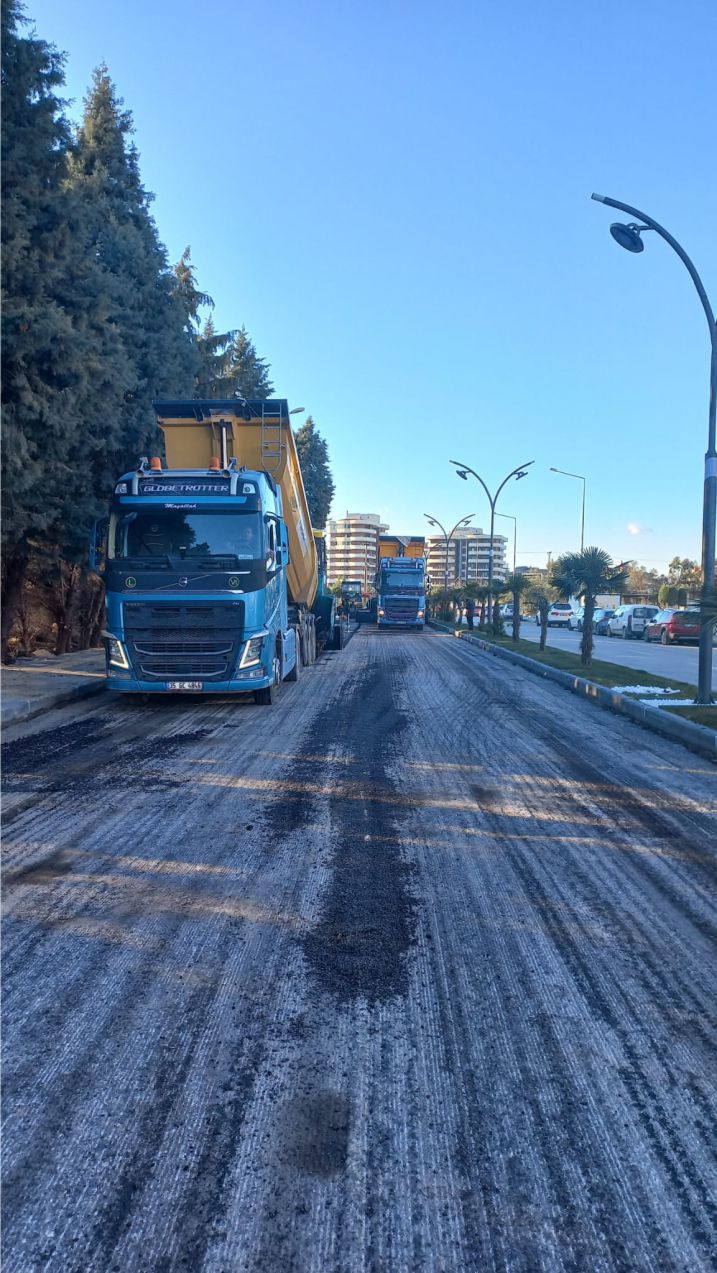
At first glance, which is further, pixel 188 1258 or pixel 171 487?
pixel 171 487

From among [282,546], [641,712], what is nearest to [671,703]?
[641,712]

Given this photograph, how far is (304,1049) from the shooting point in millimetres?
3189

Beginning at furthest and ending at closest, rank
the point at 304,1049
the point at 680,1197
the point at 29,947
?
1. the point at 29,947
2. the point at 304,1049
3. the point at 680,1197

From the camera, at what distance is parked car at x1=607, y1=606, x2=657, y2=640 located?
132 feet

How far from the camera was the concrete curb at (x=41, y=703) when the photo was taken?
10.7 m

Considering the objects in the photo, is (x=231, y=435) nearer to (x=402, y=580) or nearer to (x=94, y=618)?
(x=94, y=618)

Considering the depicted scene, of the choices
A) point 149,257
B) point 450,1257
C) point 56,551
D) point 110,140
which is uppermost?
point 110,140

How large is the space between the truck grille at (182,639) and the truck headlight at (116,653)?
13 centimetres

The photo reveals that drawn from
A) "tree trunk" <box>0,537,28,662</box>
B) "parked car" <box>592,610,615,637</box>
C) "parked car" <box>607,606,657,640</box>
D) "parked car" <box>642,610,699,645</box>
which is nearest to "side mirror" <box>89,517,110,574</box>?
"tree trunk" <box>0,537,28,662</box>

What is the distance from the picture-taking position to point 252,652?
442 inches

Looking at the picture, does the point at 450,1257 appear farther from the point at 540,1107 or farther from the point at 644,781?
the point at 644,781

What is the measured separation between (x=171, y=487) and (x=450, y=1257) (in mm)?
10578

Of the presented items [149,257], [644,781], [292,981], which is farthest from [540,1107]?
[149,257]

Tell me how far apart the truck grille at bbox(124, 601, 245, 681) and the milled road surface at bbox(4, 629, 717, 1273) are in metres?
3.95
